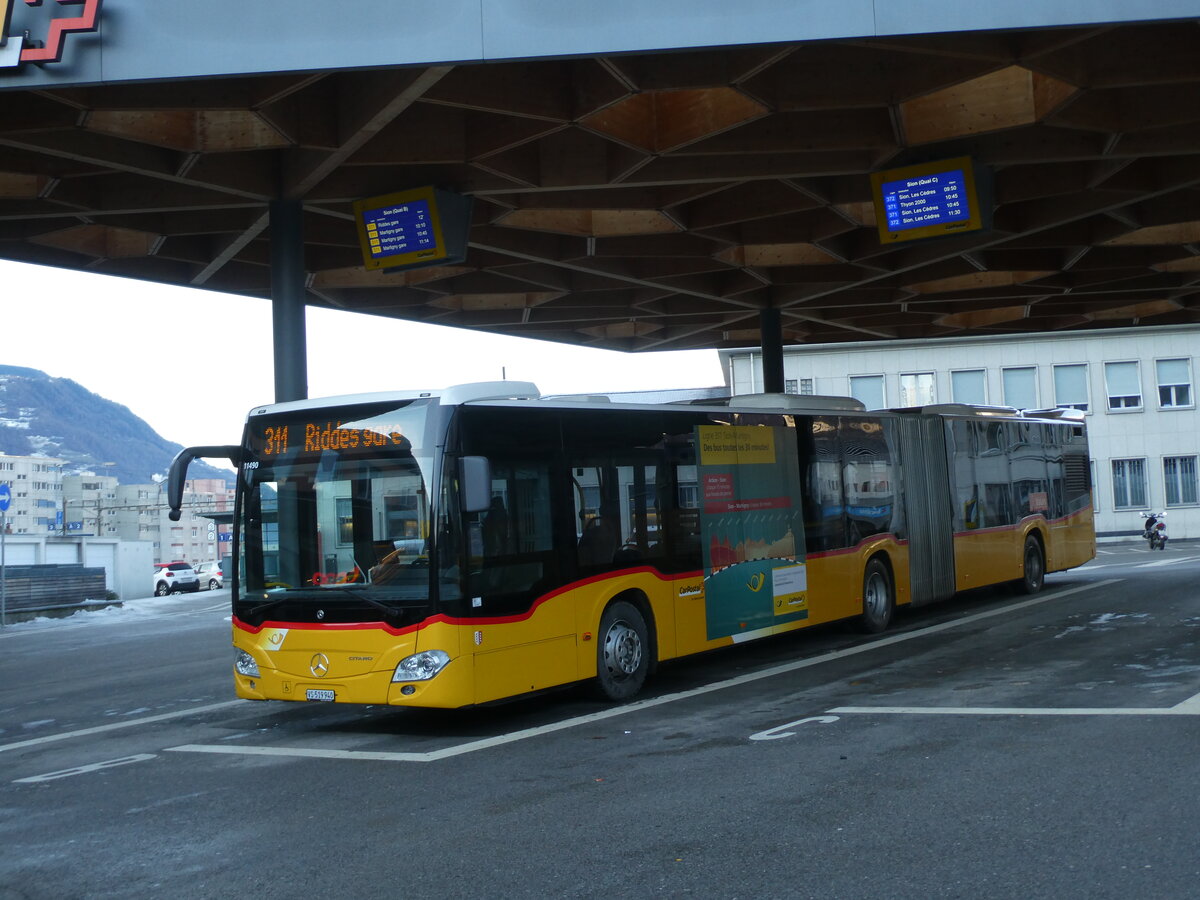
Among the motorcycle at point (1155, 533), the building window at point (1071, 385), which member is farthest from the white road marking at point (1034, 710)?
the building window at point (1071, 385)

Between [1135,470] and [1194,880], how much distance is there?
47.8 m

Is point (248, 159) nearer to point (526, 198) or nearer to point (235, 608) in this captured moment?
point (526, 198)

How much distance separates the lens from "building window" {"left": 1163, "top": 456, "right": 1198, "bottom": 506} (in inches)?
1918

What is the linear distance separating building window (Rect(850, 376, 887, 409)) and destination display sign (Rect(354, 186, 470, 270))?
121 feet

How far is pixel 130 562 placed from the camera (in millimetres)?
48625

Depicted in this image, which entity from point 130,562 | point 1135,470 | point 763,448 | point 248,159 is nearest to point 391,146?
point 248,159

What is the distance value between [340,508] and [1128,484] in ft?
149

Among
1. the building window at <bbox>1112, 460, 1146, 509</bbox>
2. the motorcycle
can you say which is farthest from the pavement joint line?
the building window at <bbox>1112, 460, 1146, 509</bbox>

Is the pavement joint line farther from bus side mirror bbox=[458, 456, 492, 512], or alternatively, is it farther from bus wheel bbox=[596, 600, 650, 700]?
bus side mirror bbox=[458, 456, 492, 512]

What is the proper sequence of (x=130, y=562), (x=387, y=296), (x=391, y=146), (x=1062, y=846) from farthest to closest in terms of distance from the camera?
(x=130, y=562), (x=387, y=296), (x=391, y=146), (x=1062, y=846)

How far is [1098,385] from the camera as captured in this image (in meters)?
49.3

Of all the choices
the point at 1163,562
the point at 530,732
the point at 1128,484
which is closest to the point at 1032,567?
the point at 1163,562

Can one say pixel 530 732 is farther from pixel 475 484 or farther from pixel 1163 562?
pixel 1163 562

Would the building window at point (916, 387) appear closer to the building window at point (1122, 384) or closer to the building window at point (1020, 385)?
the building window at point (1020, 385)
